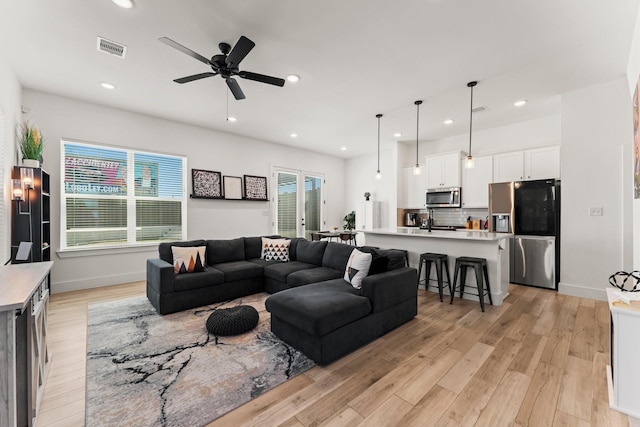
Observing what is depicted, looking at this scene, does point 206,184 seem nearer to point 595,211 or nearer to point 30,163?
point 30,163

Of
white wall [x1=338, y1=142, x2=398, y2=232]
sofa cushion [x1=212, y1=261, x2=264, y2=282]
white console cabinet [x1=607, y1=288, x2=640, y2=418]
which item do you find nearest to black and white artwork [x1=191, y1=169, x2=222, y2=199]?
sofa cushion [x1=212, y1=261, x2=264, y2=282]

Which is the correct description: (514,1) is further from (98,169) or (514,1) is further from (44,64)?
(98,169)

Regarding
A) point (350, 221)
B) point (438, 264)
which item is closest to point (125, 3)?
point (438, 264)

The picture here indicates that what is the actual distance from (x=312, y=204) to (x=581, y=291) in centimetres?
571

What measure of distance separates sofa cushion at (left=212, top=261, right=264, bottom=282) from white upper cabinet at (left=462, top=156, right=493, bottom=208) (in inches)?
178

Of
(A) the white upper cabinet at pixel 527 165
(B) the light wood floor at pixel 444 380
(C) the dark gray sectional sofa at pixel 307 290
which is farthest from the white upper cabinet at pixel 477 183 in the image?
(C) the dark gray sectional sofa at pixel 307 290

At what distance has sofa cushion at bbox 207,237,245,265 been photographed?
418cm

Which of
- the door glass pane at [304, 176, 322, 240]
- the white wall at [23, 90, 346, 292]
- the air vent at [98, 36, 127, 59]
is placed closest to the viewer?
the air vent at [98, 36, 127, 59]

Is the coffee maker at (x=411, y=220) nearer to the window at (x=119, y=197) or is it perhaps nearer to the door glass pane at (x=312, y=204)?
the door glass pane at (x=312, y=204)

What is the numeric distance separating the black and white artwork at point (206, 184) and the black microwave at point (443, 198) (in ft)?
15.5

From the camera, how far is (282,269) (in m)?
3.91

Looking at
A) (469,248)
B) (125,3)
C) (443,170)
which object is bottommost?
(469,248)

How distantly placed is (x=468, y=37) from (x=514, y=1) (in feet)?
1.59

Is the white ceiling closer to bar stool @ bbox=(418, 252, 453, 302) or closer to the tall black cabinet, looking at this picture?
the tall black cabinet
